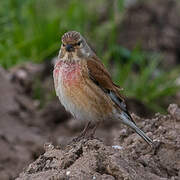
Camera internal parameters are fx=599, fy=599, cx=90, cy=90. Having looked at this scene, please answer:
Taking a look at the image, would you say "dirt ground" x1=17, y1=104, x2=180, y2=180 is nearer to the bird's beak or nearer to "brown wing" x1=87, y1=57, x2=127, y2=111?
"brown wing" x1=87, y1=57, x2=127, y2=111

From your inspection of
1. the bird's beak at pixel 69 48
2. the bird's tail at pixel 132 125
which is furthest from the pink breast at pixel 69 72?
the bird's tail at pixel 132 125

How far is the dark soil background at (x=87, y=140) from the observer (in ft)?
14.3

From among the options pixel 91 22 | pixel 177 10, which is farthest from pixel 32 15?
pixel 177 10

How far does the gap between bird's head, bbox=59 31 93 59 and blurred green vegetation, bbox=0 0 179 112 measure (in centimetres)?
312

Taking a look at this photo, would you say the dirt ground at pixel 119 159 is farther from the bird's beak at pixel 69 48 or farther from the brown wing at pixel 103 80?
the bird's beak at pixel 69 48

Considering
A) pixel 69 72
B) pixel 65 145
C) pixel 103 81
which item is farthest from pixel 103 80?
pixel 65 145

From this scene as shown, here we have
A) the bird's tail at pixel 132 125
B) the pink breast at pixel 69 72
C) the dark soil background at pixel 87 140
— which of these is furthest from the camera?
the pink breast at pixel 69 72

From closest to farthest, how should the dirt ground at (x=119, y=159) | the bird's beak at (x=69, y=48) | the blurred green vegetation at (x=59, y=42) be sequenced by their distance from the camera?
the dirt ground at (x=119, y=159) < the bird's beak at (x=69, y=48) < the blurred green vegetation at (x=59, y=42)

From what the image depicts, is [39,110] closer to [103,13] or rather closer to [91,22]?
[91,22]

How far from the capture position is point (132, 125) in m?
5.32

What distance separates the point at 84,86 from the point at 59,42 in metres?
3.91

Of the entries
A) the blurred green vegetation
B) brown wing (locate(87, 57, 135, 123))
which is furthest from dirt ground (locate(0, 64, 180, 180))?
the blurred green vegetation

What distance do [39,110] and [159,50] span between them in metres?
3.26

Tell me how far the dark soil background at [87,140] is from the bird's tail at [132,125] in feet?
0.23
